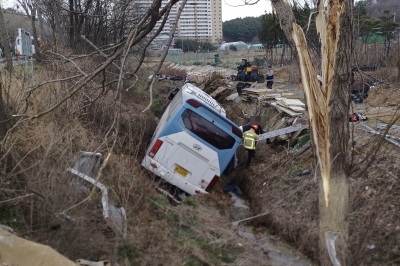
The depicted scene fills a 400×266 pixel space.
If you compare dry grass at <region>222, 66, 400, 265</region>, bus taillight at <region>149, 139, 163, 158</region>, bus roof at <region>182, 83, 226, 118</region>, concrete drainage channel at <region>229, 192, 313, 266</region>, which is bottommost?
concrete drainage channel at <region>229, 192, 313, 266</region>

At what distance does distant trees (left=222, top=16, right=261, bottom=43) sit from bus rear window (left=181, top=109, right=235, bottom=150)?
65.5 meters

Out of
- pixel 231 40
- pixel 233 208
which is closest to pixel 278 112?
pixel 233 208

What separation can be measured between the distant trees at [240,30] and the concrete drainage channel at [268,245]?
66.2 metres

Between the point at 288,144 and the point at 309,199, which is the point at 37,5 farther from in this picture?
the point at 309,199

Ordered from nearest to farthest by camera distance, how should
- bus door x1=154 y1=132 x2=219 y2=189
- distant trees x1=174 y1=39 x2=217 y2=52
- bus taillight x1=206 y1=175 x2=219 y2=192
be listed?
bus door x1=154 y1=132 x2=219 y2=189, bus taillight x1=206 y1=175 x2=219 y2=192, distant trees x1=174 y1=39 x2=217 y2=52

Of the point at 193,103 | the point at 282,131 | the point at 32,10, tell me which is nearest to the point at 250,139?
the point at 282,131

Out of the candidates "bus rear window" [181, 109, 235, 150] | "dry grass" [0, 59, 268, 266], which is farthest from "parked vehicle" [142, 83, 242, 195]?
"dry grass" [0, 59, 268, 266]

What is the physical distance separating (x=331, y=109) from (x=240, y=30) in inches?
2961

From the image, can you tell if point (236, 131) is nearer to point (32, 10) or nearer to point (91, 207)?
point (91, 207)

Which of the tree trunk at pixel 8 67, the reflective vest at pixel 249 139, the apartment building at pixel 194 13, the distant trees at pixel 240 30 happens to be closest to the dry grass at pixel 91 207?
the tree trunk at pixel 8 67

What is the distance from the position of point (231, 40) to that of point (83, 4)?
200 ft

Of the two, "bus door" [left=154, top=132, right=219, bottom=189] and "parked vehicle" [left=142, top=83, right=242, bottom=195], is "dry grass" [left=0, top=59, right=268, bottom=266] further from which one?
"bus door" [left=154, top=132, right=219, bottom=189]

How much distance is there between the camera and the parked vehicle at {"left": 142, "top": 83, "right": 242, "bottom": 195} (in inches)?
466

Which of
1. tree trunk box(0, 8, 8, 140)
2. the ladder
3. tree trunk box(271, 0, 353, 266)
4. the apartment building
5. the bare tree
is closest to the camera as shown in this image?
tree trunk box(271, 0, 353, 266)
